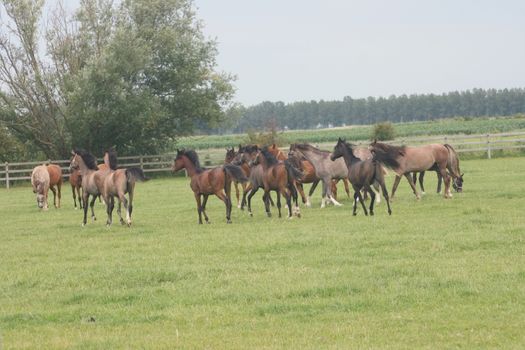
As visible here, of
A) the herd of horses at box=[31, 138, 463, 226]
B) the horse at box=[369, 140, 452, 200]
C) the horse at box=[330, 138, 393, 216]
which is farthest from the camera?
the horse at box=[369, 140, 452, 200]

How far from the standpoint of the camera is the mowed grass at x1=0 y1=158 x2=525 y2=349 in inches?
321

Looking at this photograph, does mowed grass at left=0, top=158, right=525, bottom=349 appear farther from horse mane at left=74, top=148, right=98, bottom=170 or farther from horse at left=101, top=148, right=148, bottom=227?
horse mane at left=74, top=148, right=98, bottom=170

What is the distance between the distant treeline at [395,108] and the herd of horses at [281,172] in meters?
136

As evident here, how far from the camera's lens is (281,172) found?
1862cm

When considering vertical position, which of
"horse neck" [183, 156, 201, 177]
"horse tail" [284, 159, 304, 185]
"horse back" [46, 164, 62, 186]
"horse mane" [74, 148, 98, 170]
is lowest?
"horse back" [46, 164, 62, 186]

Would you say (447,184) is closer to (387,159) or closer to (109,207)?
(387,159)

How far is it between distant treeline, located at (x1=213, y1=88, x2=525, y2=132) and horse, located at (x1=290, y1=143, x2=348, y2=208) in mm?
136378

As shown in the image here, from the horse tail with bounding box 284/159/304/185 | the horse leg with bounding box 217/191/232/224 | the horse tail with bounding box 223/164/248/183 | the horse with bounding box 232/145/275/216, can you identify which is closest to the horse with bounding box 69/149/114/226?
the horse leg with bounding box 217/191/232/224

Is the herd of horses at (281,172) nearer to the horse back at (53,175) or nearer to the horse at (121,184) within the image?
the horse at (121,184)

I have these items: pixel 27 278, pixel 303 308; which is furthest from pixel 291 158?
pixel 303 308

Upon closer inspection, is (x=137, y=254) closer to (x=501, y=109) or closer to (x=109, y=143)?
(x=109, y=143)

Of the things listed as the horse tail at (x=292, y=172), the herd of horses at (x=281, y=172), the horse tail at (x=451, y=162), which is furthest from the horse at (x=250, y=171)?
the horse tail at (x=451, y=162)

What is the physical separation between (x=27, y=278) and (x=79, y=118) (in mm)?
31129

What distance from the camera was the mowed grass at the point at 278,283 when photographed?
8.16 m
